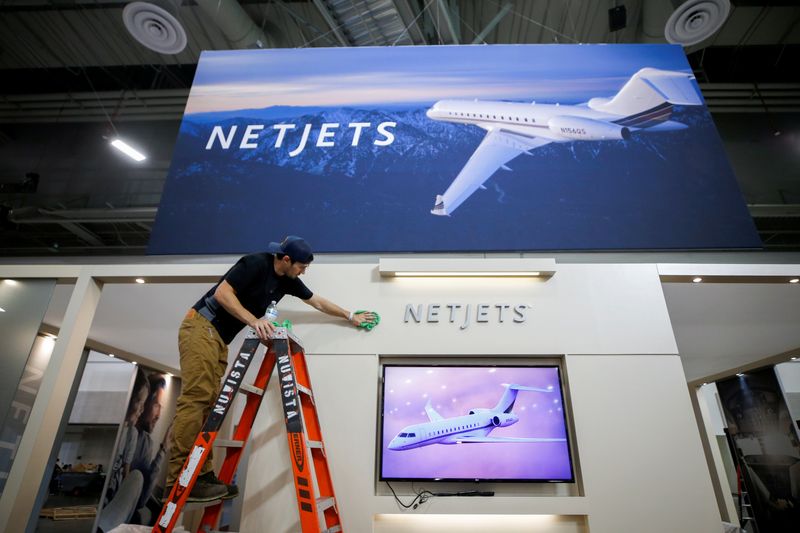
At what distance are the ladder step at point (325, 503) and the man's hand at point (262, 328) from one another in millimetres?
1005

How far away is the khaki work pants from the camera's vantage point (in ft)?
7.54

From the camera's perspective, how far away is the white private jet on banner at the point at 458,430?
279 centimetres

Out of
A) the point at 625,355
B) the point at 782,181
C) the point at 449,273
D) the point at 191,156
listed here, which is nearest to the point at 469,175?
the point at 449,273

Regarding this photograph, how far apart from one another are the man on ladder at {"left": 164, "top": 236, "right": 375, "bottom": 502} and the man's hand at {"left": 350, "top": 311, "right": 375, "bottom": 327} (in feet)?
0.38

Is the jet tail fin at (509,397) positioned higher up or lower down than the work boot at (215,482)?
higher up

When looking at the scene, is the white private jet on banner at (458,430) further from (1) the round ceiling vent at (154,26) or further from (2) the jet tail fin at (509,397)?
(1) the round ceiling vent at (154,26)

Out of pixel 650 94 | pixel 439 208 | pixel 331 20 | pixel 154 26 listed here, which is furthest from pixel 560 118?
pixel 154 26

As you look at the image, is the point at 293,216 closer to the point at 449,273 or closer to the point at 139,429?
the point at 449,273

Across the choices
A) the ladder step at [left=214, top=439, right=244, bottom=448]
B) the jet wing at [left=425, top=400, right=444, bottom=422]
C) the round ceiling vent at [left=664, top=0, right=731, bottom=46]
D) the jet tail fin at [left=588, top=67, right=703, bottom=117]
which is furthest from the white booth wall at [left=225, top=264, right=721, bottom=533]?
the round ceiling vent at [left=664, top=0, right=731, bottom=46]

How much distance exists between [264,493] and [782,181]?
8934 millimetres

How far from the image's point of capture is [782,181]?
22.7 ft

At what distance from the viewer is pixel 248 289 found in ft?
9.09

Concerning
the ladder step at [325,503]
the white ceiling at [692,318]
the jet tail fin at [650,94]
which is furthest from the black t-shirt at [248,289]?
the jet tail fin at [650,94]

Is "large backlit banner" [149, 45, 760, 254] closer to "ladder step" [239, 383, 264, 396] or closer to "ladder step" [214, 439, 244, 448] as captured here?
"ladder step" [239, 383, 264, 396]
